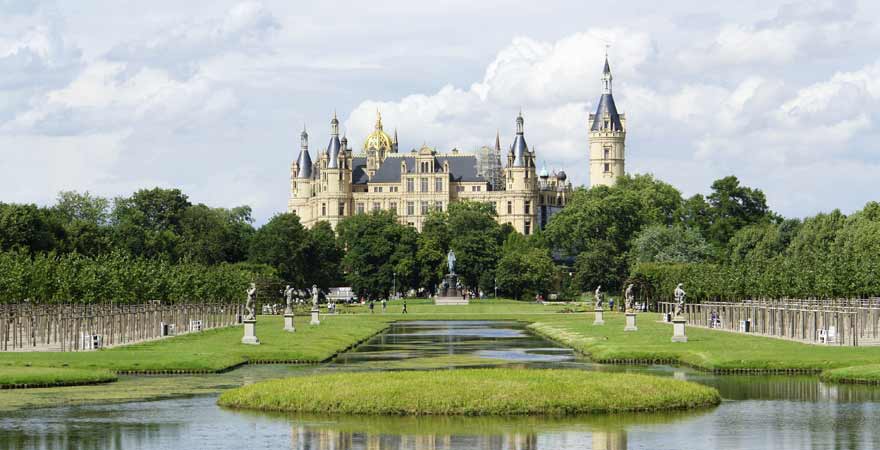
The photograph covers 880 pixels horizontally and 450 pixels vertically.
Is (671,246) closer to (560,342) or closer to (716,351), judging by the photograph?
(560,342)

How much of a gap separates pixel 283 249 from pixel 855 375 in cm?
13571

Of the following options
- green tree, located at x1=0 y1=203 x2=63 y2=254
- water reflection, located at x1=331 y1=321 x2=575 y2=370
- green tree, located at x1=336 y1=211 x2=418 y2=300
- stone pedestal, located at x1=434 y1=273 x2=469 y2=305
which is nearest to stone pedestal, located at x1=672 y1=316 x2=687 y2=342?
water reflection, located at x1=331 y1=321 x2=575 y2=370

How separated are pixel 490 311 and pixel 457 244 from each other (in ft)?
156

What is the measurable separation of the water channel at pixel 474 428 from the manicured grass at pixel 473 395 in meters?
0.87

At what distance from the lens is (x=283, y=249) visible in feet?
604

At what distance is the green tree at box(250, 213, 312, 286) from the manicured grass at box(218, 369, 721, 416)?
438ft

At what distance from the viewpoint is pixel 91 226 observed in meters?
147

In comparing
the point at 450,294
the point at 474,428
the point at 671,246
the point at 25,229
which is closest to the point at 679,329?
the point at 474,428

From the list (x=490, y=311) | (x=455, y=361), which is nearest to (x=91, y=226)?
(x=490, y=311)

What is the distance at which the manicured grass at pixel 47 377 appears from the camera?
5097cm

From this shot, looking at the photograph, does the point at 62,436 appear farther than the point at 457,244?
No

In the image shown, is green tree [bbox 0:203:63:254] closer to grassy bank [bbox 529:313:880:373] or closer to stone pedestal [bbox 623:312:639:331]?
stone pedestal [bbox 623:312:639:331]

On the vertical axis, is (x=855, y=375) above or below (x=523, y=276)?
below

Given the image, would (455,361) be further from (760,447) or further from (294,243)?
(294,243)
